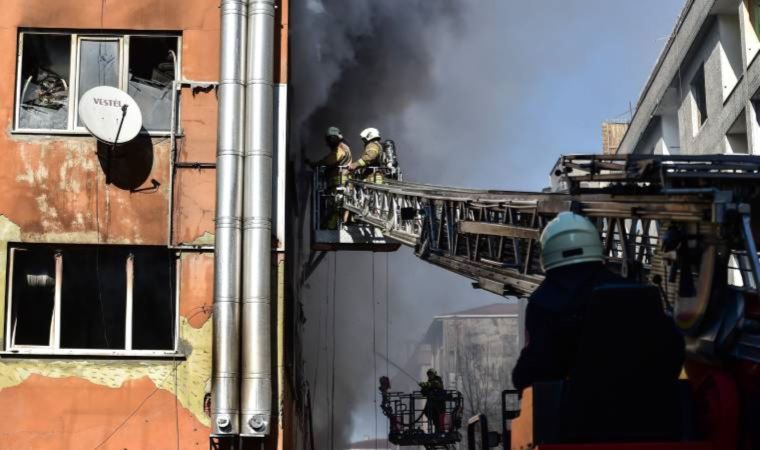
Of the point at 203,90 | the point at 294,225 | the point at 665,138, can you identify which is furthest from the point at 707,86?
the point at 203,90

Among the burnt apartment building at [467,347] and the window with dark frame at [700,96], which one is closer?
the window with dark frame at [700,96]

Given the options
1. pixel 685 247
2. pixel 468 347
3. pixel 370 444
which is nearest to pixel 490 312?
pixel 468 347

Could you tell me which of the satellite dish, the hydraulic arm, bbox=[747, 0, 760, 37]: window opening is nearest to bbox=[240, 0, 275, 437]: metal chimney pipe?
the satellite dish

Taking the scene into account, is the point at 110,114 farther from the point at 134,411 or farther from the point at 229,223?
the point at 134,411

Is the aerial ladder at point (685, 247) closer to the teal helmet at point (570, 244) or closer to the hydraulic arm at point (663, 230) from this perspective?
the hydraulic arm at point (663, 230)

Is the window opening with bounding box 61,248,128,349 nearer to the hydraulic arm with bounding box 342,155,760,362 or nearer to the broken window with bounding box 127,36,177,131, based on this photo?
the broken window with bounding box 127,36,177,131

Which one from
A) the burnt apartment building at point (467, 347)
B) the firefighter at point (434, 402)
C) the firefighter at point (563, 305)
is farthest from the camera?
the burnt apartment building at point (467, 347)

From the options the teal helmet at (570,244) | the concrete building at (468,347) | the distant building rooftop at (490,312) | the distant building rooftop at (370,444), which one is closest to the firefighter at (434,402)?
the teal helmet at (570,244)

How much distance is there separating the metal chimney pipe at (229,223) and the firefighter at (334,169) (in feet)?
16.3

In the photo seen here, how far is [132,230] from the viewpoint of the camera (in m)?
12.8

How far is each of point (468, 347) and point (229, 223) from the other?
56316mm

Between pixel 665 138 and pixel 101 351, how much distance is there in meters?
15.7

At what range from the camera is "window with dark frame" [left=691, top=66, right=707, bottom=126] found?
71.5ft

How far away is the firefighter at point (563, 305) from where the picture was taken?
451 centimetres
